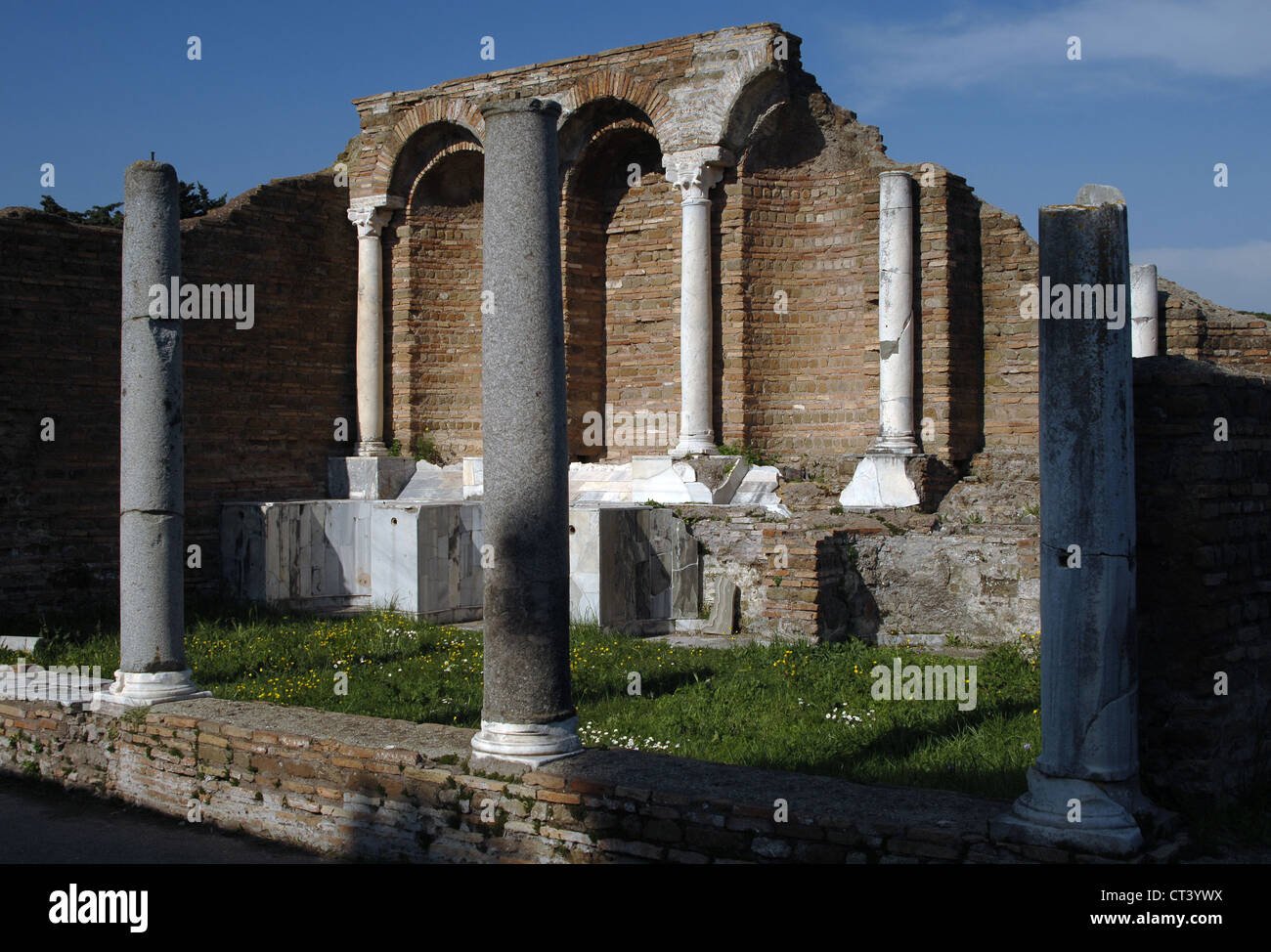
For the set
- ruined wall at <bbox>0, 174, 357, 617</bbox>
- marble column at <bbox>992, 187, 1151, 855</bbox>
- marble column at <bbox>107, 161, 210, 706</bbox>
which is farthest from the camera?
ruined wall at <bbox>0, 174, 357, 617</bbox>

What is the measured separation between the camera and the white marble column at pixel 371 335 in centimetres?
1602

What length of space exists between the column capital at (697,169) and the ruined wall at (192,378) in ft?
15.7

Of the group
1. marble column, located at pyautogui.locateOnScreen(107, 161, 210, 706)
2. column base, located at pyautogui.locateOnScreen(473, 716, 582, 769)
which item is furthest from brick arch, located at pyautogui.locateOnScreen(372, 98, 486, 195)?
column base, located at pyautogui.locateOnScreen(473, 716, 582, 769)

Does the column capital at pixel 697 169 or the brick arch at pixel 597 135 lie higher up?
the brick arch at pixel 597 135

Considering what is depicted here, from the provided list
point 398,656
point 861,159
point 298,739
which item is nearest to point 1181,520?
point 298,739

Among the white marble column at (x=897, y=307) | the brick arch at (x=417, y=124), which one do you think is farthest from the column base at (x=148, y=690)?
the brick arch at (x=417, y=124)

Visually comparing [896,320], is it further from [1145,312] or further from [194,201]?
[194,201]

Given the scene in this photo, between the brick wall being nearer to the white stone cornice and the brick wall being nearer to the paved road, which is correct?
the white stone cornice

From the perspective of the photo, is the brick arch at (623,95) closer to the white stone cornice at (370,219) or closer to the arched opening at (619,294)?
the arched opening at (619,294)

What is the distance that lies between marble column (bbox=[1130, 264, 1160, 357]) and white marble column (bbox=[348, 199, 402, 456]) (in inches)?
358

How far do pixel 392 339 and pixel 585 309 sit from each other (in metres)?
2.63

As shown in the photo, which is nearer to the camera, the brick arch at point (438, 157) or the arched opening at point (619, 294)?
the arched opening at point (619, 294)

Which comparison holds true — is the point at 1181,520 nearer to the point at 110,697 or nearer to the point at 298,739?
the point at 298,739

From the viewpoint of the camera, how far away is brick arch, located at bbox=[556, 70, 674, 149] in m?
14.3
